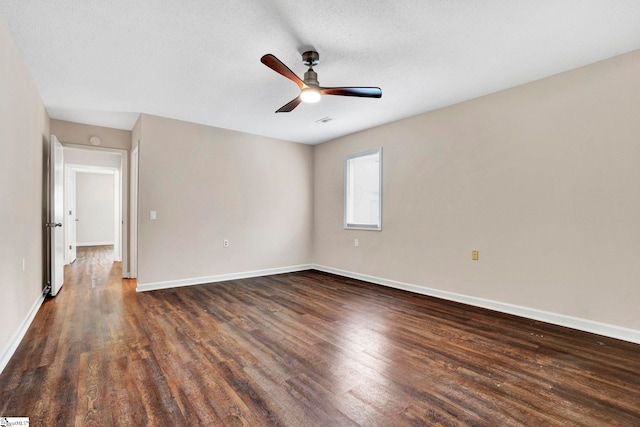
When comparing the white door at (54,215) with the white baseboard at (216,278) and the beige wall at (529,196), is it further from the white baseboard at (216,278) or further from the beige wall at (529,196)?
the beige wall at (529,196)

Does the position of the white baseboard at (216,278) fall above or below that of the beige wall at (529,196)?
below

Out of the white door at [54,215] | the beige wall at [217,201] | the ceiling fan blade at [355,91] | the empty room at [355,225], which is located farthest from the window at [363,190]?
the white door at [54,215]

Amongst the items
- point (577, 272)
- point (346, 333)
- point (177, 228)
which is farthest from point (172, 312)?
point (577, 272)

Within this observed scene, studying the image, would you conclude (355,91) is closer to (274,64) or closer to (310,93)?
(310,93)

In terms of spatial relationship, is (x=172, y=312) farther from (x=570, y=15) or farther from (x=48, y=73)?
(x=570, y=15)

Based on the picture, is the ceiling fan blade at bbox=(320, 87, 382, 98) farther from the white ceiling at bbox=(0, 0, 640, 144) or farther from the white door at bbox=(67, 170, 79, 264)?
the white door at bbox=(67, 170, 79, 264)

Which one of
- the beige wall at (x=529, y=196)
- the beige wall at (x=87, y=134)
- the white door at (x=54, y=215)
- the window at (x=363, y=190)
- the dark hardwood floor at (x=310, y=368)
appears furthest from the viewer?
the window at (x=363, y=190)

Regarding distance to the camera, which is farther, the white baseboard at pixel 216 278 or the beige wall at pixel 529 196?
the white baseboard at pixel 216 278

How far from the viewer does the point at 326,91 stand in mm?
2729

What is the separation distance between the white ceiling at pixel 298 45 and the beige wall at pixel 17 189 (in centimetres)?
25

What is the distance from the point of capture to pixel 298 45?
2498mm

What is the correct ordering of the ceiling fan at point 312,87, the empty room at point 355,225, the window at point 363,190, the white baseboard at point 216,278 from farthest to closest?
the window at point 363,190 < the white baseboard at point 216,278 < the ceiling fan at point 312,87 < the empty room at point 355,225

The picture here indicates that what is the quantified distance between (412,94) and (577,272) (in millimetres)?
2384

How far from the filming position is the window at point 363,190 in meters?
4.87
